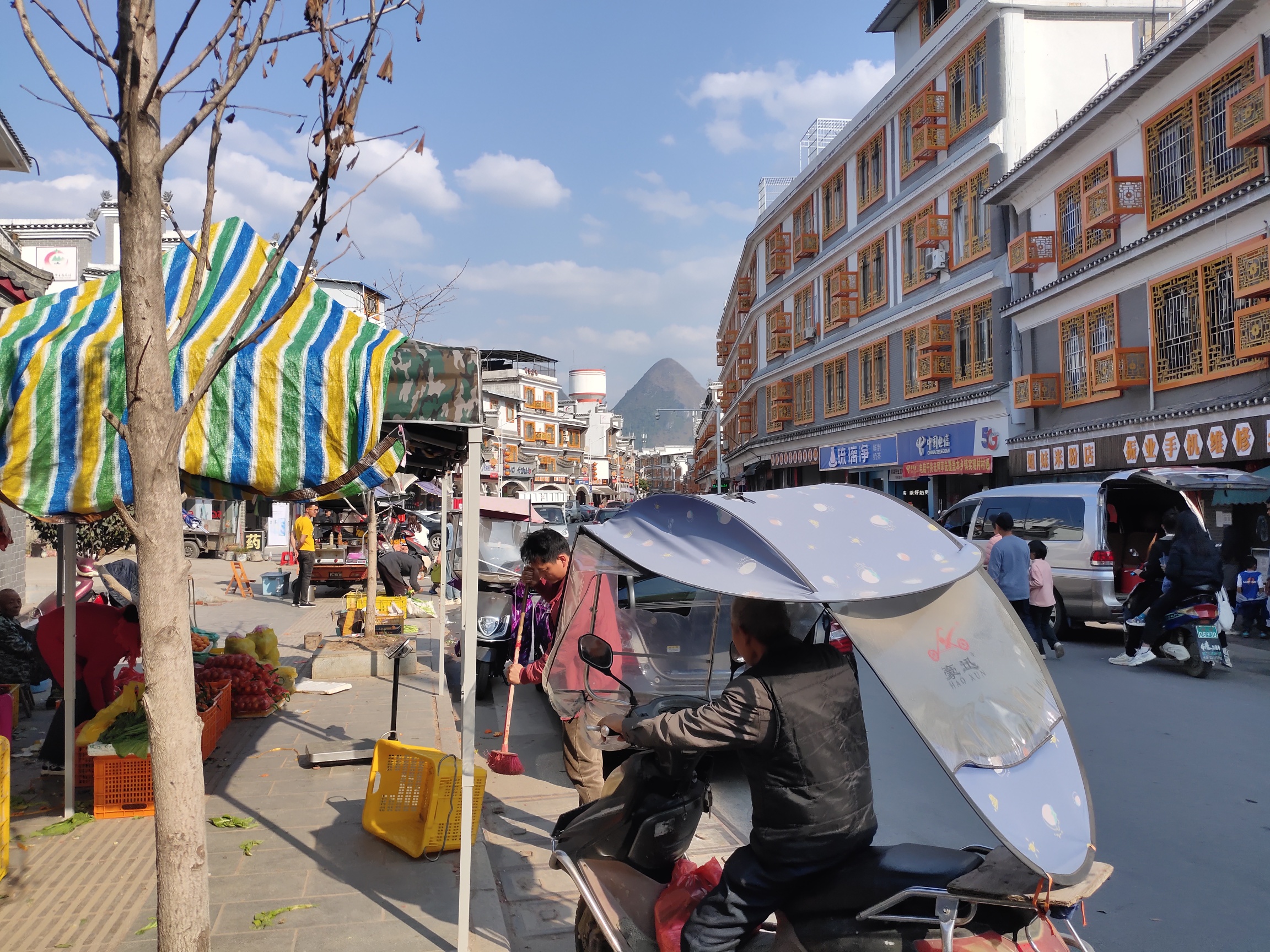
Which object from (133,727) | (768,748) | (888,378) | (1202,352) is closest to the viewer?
(768,748)

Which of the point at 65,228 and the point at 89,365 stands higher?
the point at 65,228

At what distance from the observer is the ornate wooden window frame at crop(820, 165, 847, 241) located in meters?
31.5

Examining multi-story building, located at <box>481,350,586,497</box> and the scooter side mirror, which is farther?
multi-story building, located at <box>481,350,586,497</box>

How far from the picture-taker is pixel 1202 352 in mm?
15875

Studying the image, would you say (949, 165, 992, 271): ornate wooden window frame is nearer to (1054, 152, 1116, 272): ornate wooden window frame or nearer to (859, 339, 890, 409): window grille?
(1054, 152, 1116, 272): ornate wooden window frame

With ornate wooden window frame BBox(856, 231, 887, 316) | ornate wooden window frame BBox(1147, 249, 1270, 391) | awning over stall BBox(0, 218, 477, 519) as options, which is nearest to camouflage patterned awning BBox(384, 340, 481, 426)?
awning over stall BBox(0, 218, 477, 519)

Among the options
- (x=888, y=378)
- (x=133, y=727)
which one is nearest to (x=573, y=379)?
(x=888, y=378)

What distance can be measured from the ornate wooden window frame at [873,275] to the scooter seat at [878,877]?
27.7 m

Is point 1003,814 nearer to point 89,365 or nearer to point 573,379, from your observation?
point 89,365

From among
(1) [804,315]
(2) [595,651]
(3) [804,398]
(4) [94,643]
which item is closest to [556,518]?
(3) [804,398]

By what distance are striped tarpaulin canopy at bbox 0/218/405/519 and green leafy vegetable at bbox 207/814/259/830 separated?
6.56 ft

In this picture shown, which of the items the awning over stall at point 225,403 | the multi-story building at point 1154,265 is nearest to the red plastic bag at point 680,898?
the awning over stall at point 225,403

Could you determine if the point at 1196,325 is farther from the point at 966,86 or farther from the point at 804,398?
the point at 804,398

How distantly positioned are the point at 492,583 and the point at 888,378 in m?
19.4
